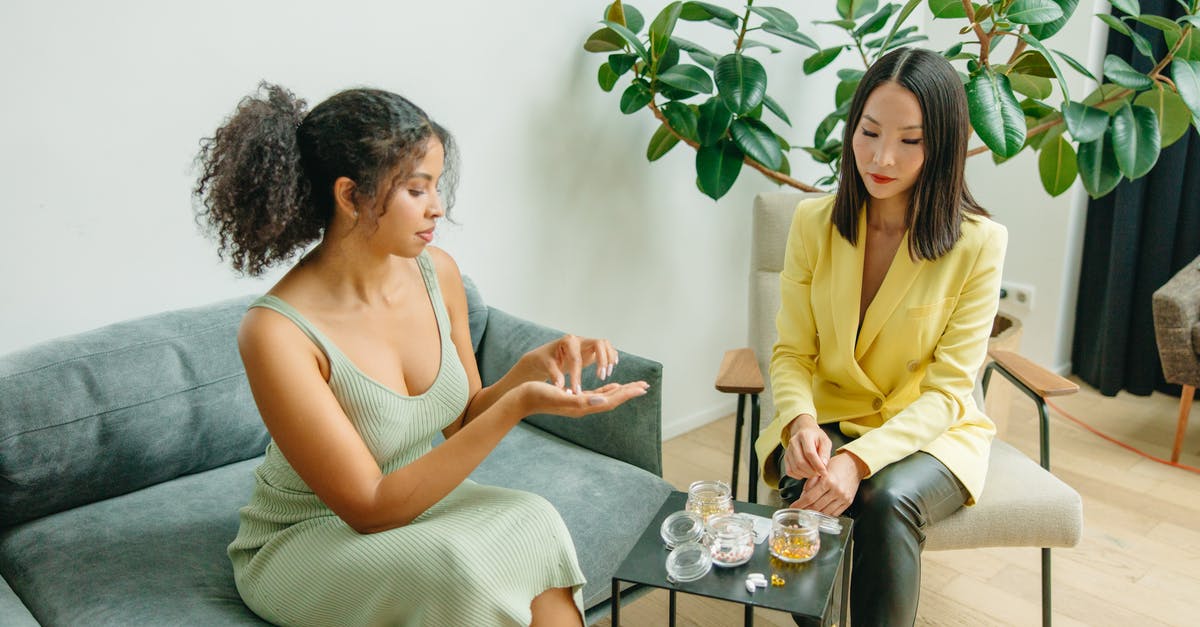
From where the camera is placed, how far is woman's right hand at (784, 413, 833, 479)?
1.58 metres

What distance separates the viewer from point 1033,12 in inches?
82.9

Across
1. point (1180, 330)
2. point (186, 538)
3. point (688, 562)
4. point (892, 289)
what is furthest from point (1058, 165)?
point (186, 538)

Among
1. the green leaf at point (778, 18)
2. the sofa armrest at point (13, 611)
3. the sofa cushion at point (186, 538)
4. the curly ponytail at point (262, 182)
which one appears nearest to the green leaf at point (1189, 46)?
the green leaf at point (778, 18)

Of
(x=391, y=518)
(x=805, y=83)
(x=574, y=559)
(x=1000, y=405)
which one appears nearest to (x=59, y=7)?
(x=391, y=518)

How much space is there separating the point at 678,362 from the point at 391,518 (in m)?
1.86

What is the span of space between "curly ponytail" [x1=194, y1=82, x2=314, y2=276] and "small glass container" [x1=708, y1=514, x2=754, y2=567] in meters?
0.77

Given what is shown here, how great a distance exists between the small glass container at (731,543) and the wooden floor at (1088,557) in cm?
78

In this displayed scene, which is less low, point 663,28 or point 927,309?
point 663,28

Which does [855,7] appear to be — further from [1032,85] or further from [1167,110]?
[1167,110]

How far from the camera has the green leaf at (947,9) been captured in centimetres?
242

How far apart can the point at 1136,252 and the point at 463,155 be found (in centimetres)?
258

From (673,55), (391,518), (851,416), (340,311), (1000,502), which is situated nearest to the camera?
(391,518)

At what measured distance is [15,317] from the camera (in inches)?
69.1

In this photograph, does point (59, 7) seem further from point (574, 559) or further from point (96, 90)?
point (574, 559)
